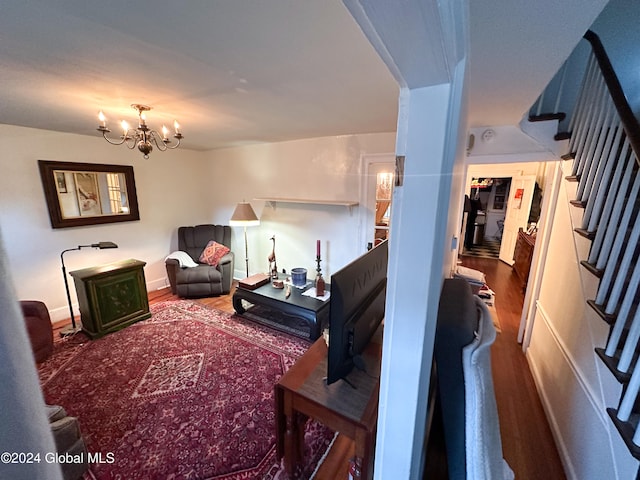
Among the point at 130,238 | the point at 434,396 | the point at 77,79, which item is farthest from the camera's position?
the point at 130,238

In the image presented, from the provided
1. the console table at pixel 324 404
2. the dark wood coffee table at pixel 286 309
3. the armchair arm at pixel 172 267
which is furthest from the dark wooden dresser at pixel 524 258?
the armchair arm at pixel 172 267

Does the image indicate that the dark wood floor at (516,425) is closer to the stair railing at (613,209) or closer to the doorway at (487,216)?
the stair railing at (613,209)

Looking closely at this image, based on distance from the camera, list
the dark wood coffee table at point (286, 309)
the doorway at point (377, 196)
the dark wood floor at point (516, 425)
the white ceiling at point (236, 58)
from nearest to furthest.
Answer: the white ceiling at point (236, 58) < the dark wood floor at point (516, 425) < the dark wood coffee table at point (286, 309) < the doorway at point (377, 196)

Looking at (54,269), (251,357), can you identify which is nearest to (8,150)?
(54,269)

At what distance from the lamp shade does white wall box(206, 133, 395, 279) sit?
0.30 meters

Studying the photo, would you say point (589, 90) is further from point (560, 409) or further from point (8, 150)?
point (8, 150)

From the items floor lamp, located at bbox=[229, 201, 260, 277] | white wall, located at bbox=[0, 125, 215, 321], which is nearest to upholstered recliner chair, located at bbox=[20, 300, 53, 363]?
white wall, located at bbox=[0, 125, 215, 321]

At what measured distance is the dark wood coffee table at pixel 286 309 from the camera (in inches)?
103

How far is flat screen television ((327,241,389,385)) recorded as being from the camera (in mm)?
1006

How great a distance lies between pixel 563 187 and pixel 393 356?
2447 millimetres

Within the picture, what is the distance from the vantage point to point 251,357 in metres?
2.40

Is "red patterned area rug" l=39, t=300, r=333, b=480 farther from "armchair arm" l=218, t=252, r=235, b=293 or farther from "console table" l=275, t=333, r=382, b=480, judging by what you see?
"armchair arm" l=218, t=252, r=235, b=293

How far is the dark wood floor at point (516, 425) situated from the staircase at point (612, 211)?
0.79 meters

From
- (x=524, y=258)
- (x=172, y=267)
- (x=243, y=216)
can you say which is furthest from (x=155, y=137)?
(x=524, y=258)
